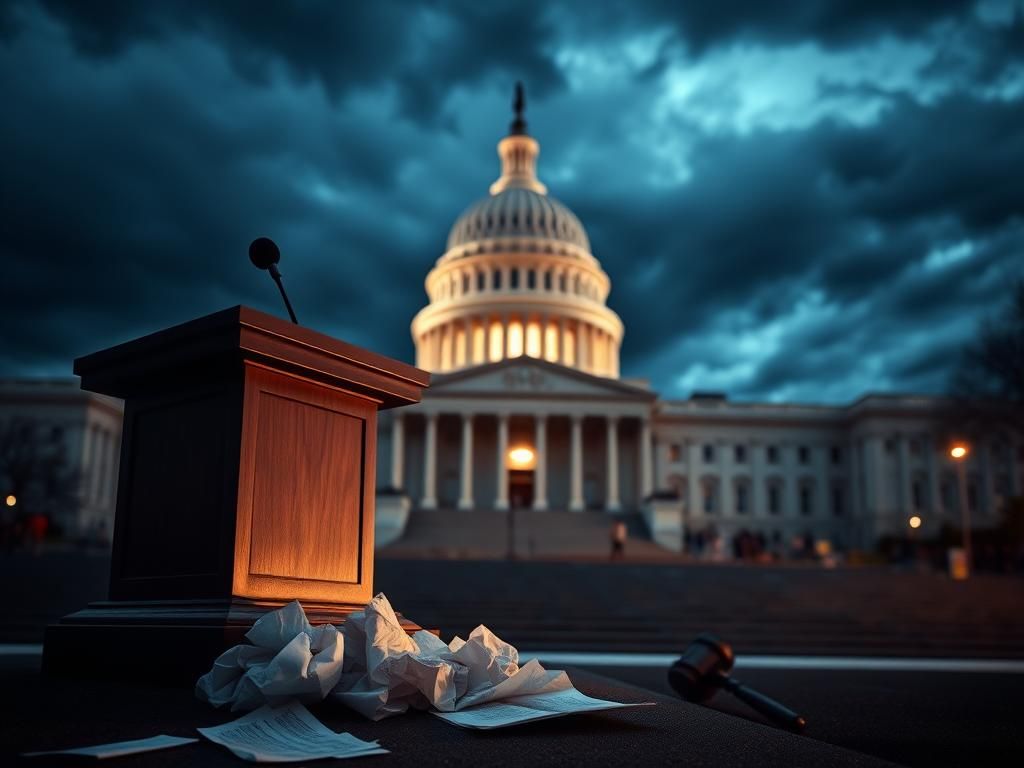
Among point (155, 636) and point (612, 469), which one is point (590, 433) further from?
point (155, 636)

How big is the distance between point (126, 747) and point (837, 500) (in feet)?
258

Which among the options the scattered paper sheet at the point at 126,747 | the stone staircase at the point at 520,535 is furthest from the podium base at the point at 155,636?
the stone staircase at the point at 520,535

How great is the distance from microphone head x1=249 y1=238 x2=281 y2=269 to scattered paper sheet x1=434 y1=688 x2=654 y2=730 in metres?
2.67

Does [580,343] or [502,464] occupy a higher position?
[580,343]

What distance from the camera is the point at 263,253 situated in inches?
204

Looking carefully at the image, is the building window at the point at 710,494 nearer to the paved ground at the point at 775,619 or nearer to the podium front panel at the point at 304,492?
the paved ground at the point at 775,619

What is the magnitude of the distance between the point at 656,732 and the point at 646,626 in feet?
55.1

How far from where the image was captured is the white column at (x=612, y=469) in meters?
61.1

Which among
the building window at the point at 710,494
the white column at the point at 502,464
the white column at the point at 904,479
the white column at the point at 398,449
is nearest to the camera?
the white column at the point at 502,464

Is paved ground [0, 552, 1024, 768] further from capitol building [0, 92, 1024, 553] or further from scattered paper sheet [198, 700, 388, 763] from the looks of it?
capitol building [0, 92, 1024, 553]

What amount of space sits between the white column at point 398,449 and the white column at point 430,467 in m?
1.81

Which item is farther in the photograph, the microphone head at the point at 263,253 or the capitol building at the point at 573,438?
the capitol building at the point at 573,438

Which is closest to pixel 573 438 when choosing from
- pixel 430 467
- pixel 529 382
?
pixel 529 382

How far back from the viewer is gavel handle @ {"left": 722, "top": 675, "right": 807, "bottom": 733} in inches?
215
